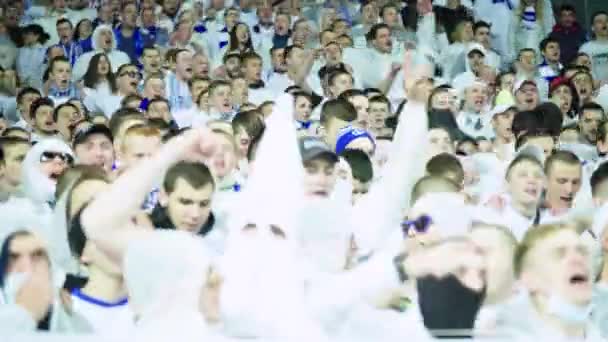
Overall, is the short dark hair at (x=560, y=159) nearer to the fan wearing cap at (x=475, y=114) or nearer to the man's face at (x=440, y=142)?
the man's face at (x=440, y=142)

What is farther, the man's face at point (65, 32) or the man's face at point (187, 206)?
the man's face at point (65, 32)

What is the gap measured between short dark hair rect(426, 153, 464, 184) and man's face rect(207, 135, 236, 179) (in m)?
0.66

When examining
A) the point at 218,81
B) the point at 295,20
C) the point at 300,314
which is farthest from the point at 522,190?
the point at 295,20

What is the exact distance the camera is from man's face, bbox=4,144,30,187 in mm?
4574

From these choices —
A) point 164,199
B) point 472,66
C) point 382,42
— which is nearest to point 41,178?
point 164,199

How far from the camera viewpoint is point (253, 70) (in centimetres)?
680

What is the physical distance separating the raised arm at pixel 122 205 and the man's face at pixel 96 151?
835mm

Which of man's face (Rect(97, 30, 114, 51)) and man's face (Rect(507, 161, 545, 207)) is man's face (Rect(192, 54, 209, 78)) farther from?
man's face (Rect(507, 161, 545, 207))

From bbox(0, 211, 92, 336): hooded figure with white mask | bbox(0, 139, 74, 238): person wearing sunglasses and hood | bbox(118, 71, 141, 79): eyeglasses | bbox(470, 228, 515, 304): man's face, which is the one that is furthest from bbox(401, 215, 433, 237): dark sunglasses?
bbox(118, 71, 141, 79): eyeglasses

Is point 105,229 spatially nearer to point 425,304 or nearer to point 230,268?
point 230,268

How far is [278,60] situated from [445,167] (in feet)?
9.43

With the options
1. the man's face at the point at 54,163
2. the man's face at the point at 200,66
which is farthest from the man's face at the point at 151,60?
the man's face at the point at 54,163

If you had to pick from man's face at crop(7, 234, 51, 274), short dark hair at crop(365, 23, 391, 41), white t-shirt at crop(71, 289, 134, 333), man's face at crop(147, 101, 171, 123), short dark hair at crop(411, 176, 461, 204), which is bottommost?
white t-shirt at crop(71, 289, 134, 333)

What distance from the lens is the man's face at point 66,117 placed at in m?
5.64
